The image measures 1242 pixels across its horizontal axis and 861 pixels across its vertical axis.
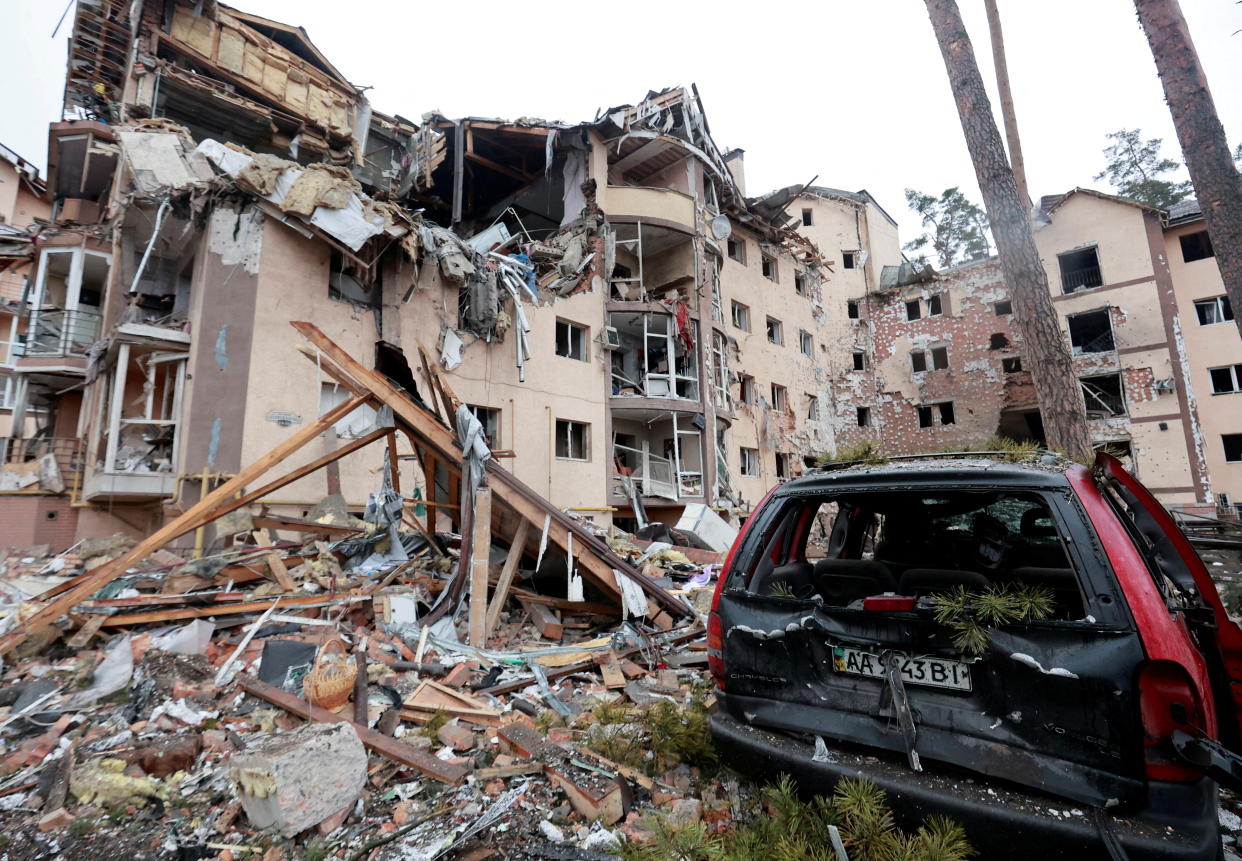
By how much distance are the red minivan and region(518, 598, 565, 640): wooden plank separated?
3521mm

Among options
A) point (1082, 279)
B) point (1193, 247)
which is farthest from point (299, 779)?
point (1193, 247)

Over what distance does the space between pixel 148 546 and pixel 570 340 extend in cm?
1233

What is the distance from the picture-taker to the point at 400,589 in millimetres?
6348

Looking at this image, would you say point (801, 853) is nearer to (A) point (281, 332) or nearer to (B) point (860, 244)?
(A) point (281, 332)

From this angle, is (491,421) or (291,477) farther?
(491,421)

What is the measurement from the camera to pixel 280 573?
6570 mm

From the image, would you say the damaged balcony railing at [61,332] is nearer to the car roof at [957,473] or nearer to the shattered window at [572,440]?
the shattered window at [572,440]

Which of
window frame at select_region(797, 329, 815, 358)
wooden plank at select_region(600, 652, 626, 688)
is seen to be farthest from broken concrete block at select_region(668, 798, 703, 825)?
window frame at select_region(797, 329, 815, 358)

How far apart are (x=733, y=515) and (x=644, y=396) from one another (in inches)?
201

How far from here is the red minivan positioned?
5.72 feet

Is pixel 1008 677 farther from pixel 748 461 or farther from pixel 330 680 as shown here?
pixel 748 461

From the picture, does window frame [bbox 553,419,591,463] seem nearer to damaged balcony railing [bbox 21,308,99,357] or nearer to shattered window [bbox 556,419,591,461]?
shattered window [bbox 556,419,591,461]

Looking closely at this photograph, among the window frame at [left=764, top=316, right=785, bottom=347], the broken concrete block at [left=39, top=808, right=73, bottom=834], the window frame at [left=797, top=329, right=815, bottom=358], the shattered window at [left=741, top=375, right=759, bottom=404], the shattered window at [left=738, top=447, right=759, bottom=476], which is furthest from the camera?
the window frame at [left=797, top=329, right=815, bottom=358]

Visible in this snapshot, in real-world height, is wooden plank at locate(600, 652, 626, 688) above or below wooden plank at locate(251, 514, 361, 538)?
below
